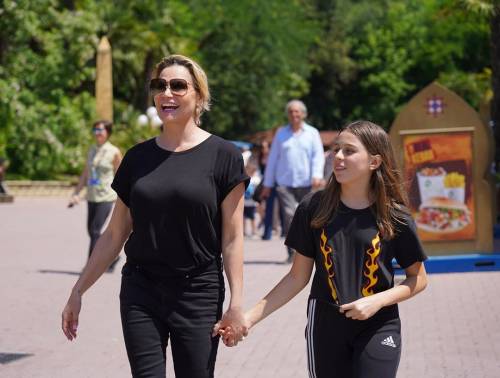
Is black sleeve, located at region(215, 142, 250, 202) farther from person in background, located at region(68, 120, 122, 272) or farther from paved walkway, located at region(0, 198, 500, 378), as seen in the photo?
person in background, located at region(68, 120, 122, 272)

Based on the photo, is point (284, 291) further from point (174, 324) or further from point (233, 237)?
point (174, 324)

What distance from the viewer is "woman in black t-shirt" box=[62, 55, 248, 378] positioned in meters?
4.05

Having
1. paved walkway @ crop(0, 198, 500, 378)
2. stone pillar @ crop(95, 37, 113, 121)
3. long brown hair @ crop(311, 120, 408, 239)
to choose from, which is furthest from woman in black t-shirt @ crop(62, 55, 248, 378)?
stone pillar @ crop(95, 37, 113, 121)

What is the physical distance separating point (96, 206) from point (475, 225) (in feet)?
13.5

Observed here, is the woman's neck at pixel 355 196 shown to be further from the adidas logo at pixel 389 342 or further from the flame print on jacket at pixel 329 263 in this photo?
the adidas logo at pixel 389 342

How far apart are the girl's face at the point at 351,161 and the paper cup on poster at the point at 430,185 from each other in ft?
24.5

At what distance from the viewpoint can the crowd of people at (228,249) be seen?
397 cm

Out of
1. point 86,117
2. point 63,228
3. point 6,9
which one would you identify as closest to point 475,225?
point 63,228

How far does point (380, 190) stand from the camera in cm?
410

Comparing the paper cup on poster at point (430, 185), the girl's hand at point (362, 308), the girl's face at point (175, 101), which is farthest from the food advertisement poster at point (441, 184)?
the girl's hand at point (362, 308)

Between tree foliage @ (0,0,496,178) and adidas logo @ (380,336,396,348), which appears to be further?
tree foliage @ (0,0,496,178)

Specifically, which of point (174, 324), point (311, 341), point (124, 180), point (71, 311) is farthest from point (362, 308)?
point (71, 311)

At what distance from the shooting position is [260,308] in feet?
13.5

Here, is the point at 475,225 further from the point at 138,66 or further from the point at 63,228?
the point at 138,66
